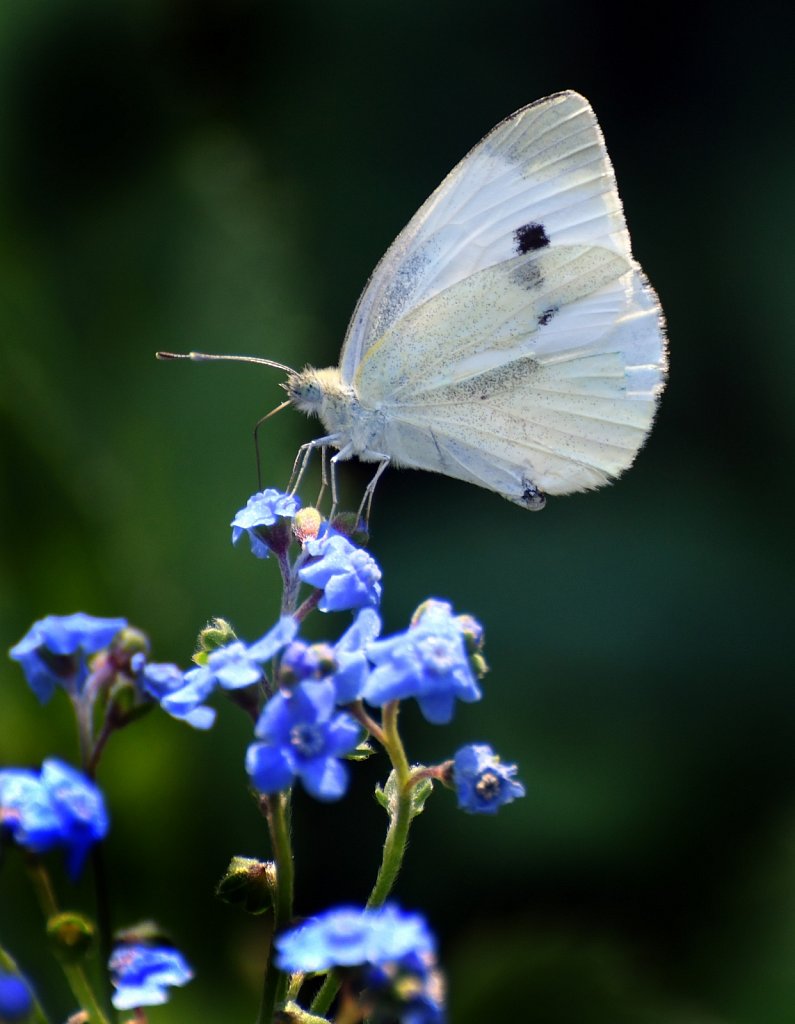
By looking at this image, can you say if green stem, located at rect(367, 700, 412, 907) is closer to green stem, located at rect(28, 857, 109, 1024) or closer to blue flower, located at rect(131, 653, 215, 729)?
blue flower, located at rect(131, 653, 215, 729)

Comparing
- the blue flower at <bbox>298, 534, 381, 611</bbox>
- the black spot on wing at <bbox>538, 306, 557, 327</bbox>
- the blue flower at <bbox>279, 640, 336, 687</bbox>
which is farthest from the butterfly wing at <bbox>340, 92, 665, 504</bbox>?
the blue flower at <bbox>279, 640, 336, 687</bbox>

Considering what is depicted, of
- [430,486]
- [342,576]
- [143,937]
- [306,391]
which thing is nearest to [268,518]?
[342,576]

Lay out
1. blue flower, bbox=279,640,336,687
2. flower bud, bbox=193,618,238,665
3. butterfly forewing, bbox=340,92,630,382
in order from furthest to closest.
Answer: butterfly forewing, bbox=340,92,630,382, flower bud, bbox=193,618,238,665, blue flower, bbox=279,640,336,687

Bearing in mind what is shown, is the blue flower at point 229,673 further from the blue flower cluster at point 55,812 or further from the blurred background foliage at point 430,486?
the blurred background foliage at point 430,486

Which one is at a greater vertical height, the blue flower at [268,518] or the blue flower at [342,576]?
the blue flower at [268,518]

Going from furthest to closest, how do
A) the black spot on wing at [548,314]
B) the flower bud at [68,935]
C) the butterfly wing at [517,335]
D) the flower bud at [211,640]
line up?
the black spot on wing at [548,314] → the butterfly wing at [517,335] → the flower bud at [211,640] → the flower bud at [68,935]

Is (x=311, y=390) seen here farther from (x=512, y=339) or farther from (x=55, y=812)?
(x=55, y=812)

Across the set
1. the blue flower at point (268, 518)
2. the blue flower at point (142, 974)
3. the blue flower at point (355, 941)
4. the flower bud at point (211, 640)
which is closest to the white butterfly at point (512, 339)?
the blue flower at point (268, 518)
